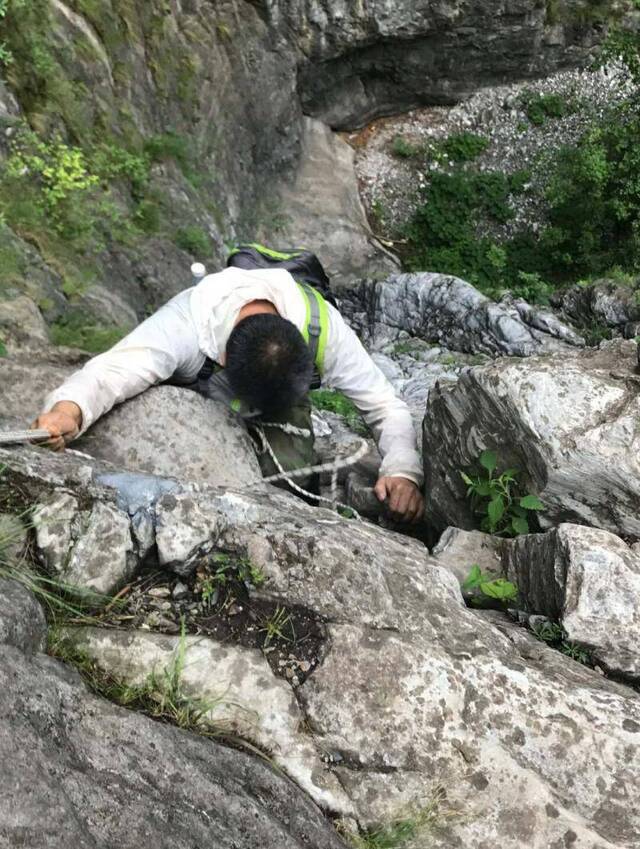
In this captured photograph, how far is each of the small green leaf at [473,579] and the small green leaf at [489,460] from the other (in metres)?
0.54

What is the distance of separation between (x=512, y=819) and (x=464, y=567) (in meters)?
1.29

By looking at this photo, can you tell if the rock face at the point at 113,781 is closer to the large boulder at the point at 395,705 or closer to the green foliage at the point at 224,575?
the large boulder at the point at 395,705

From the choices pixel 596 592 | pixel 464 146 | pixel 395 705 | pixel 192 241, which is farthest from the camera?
pixel 464 146

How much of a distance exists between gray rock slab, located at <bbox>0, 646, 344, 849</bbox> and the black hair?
200 cm

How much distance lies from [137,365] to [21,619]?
212 cm

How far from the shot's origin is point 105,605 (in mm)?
2266

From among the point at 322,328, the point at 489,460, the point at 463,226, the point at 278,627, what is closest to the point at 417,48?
the point at 463,226

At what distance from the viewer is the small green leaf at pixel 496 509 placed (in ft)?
11.1

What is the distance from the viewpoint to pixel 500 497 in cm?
341

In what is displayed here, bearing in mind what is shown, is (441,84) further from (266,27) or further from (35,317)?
(35,317)

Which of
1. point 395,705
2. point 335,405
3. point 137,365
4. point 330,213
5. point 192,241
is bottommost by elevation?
point 335,405

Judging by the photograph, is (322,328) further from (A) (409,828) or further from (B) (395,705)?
(A) (409,828)

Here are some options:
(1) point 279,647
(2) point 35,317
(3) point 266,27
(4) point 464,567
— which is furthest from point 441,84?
(1) point 279,647

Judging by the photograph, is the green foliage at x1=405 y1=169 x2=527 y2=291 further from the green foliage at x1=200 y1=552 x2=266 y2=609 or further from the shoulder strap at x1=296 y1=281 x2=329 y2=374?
A: the green foliage at x1=200 y1=552 x2=266 y2=609
